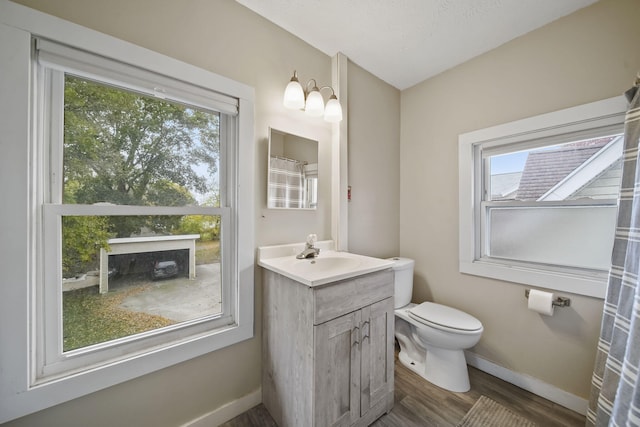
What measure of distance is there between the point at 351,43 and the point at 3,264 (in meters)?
2.14

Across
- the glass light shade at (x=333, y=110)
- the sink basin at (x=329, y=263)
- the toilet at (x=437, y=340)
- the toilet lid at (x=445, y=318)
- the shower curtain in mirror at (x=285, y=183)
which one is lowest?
the toilet at (x=437, y=340)

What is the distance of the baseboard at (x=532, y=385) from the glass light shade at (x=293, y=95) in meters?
2.27

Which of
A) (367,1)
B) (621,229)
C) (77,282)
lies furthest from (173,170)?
(621,229)

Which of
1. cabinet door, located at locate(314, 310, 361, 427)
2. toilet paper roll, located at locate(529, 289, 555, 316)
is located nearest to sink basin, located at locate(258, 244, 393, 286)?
cabinet door, located at locate(314, 310, 361, 427)

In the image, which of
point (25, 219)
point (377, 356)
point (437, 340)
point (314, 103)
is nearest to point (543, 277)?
point (437, 340)

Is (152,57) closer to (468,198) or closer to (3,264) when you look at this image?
(3,264)

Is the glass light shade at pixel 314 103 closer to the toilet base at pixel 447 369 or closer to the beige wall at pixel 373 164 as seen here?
the beige wall at pixel 373 164

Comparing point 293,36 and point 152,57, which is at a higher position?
point 293,36

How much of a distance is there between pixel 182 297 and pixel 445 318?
167cm

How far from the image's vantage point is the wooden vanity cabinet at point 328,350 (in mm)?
1044

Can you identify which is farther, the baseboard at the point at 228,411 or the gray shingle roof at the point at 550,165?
the gray shingle roof at the point at 550,165

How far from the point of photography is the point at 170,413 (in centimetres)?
112

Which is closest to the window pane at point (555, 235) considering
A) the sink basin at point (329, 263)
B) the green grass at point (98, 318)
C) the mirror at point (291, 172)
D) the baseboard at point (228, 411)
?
the sink basin at point (329, 263)

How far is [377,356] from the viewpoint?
4.23ft
